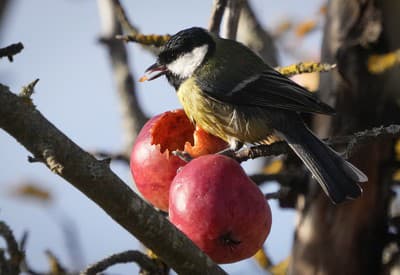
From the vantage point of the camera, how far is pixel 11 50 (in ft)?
3.67

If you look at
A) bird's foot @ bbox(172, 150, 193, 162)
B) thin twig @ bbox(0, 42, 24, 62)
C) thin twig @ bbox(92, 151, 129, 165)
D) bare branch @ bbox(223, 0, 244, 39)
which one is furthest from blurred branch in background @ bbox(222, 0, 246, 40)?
thin twig @ bbox(0, 42, 24, 62)

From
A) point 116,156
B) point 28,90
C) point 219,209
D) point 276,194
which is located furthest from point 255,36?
point 28,90

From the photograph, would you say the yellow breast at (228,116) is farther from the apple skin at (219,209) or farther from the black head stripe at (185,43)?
the apple skin at (219,209)

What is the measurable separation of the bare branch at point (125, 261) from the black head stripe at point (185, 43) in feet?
2.28

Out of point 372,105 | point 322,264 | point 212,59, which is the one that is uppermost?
point 212,59

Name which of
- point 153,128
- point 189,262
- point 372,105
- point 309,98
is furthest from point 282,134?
point 189,262

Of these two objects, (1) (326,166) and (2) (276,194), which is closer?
(2) (276,194)

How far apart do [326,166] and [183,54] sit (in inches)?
21.4

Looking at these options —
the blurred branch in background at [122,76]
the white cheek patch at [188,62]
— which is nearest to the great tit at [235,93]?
the white cheek patch at [188,62]

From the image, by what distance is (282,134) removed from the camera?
Result: 2.01 metres

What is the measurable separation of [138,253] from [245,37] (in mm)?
1276

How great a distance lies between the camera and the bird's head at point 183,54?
209 centimetres

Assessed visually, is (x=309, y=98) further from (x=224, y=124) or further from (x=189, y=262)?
(x=189, y=262)

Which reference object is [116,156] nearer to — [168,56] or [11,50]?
[168,56]
